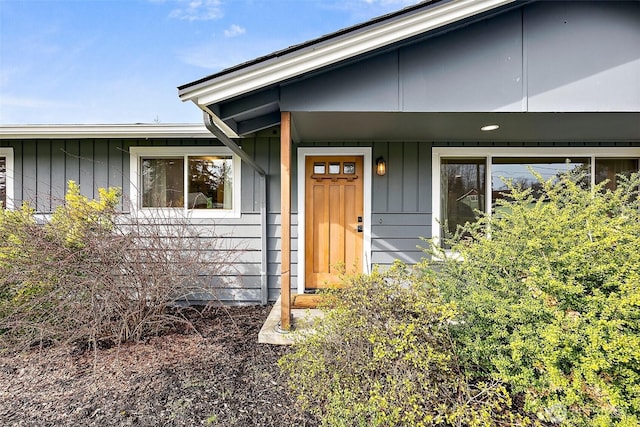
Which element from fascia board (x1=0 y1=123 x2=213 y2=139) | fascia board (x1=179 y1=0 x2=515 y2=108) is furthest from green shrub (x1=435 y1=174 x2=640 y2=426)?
fascia board (x1=0 y1=123 x2=213 y2=139)

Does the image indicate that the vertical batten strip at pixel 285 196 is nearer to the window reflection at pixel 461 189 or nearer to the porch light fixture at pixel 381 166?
the porch light fixture at pixel 381 166

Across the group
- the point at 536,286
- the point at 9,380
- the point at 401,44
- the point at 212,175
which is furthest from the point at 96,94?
the point at 536,286

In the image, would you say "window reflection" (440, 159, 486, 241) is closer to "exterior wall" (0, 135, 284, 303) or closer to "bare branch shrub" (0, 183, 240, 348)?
"exterior wall" (0, 135, 284, 303)

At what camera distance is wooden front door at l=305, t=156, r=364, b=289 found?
4727mm

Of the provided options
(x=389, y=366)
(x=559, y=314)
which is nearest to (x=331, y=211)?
(x=389, y=366)

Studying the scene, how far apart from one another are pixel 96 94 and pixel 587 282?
14.9 metres

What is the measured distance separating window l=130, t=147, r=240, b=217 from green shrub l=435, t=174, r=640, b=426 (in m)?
3.35

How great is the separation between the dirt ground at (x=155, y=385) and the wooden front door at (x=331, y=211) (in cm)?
172

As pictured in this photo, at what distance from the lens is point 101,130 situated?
420 cm

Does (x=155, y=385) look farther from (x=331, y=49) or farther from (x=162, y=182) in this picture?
(x=331, y=49)

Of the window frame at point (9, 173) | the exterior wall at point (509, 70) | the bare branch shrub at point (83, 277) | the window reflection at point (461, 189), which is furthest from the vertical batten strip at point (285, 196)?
the window frame at point (9, 173)

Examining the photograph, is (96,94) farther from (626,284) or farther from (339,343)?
(626,284)

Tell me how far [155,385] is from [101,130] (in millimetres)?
3475

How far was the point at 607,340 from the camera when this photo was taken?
1.81m
